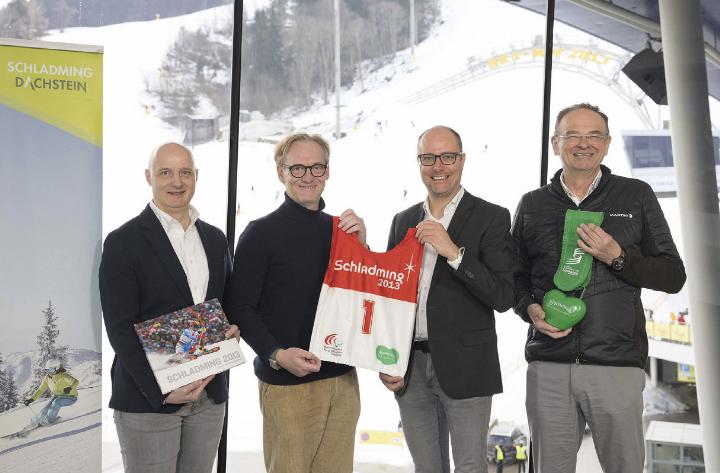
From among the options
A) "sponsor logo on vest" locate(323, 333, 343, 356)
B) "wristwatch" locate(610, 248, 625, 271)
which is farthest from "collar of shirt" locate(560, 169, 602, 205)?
"sponsor logo on vest" locate(323, 333, 343, 356)

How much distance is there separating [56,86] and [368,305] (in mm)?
1752

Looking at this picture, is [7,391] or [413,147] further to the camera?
[413,147]

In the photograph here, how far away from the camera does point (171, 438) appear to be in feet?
8.64

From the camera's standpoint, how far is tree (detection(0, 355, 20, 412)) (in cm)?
314

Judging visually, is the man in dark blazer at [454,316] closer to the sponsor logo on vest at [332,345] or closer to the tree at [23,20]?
the sponsor logo on vest at [332,345]

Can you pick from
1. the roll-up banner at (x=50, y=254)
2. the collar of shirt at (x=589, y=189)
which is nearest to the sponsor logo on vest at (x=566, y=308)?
the collar of shirt at (x=589, y=189)

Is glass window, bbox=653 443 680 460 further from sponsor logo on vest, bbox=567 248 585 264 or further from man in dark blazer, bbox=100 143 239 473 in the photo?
man in dark blazer, bbox=100 143 239 473

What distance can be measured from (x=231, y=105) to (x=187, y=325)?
1890 millimetres

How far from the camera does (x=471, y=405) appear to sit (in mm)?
2672

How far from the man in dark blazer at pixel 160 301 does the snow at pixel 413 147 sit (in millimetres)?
1512

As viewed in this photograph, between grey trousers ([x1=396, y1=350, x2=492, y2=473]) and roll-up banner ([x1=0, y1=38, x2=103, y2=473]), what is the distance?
152 centimetres

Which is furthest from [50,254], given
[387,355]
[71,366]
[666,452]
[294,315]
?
[666,452]

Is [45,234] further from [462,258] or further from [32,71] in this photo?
[462,258]

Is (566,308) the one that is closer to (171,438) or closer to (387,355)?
(387,355)
